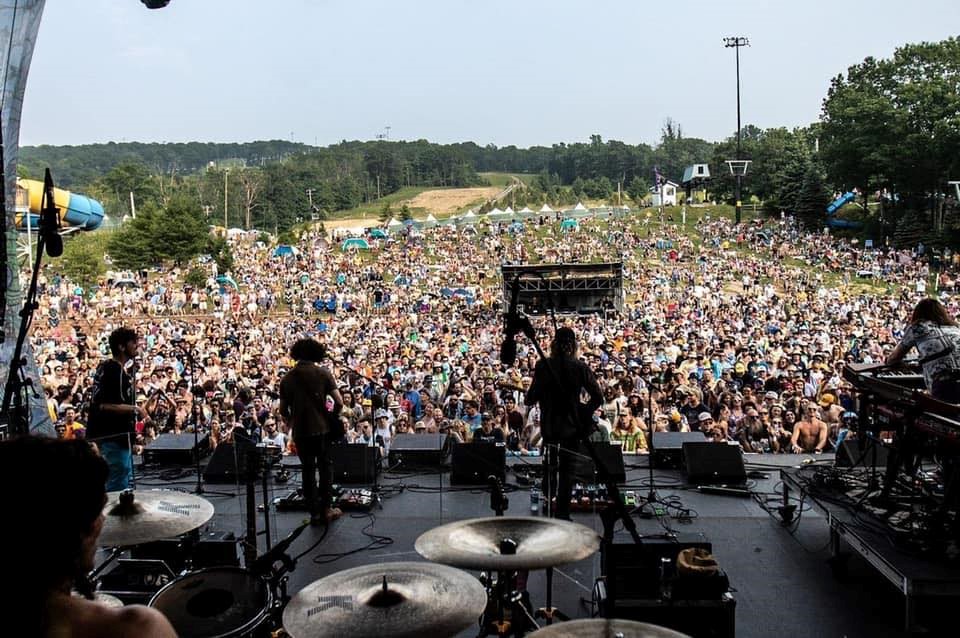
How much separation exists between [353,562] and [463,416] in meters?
3.74

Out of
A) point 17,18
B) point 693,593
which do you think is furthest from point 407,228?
point 693,593

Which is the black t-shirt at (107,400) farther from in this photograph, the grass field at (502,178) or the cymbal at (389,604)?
the grass field at (502,178)

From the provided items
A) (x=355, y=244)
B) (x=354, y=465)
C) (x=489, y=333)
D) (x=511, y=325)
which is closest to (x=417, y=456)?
(x=354, y=465)

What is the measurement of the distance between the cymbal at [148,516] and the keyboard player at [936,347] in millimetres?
3180

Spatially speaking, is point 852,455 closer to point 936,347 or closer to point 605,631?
point 936,347

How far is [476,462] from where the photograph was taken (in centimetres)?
525

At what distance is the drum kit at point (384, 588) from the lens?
1.95m

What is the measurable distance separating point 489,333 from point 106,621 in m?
13.7

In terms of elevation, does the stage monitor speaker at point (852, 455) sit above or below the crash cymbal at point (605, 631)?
below

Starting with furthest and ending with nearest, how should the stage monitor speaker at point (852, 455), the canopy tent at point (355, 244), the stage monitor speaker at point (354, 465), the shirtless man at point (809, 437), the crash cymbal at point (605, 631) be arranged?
the canopy tent at point (355, 244) → the shirtless man at point (809, 437) → the stage monitor speaker at point (354, 465) → the stage monitor speaker at point (852, 455) → the crash cymbal at point (605, 631)

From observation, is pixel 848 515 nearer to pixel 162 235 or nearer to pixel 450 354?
pixel 450 354

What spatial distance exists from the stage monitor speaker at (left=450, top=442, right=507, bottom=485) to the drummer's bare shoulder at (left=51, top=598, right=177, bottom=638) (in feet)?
13.8

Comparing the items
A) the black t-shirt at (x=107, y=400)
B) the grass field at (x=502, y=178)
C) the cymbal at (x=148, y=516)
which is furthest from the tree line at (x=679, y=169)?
the cymbal at (x=148, y=516)

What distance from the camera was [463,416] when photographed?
7.68 meters
